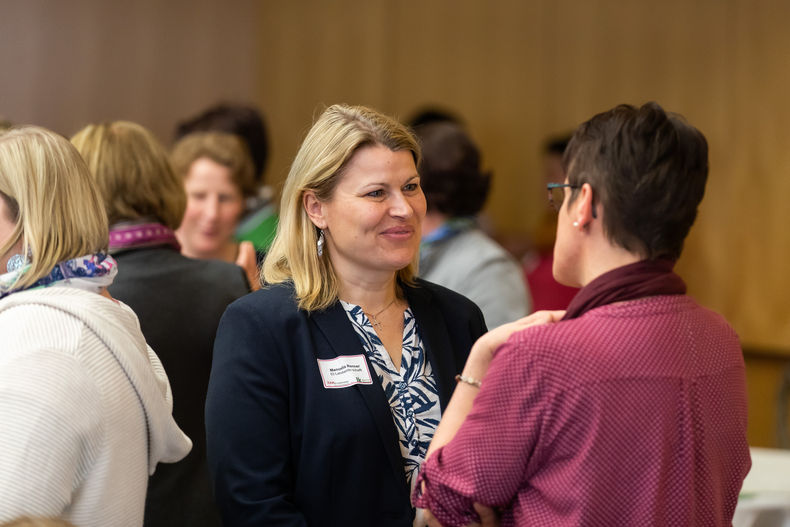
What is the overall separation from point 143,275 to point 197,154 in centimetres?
105

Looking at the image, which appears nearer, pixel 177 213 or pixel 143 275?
pixel 143 275

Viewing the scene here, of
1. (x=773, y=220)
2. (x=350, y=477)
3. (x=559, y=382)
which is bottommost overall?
(x=773, y=220)

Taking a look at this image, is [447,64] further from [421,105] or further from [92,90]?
[92,90]

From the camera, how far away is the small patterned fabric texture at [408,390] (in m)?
1.88

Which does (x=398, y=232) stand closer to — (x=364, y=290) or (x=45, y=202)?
(x=364, y=290)

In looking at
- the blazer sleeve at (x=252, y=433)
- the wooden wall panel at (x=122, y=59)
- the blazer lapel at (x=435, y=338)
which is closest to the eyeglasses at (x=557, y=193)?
the blazer lapel at (x=435, y=338)


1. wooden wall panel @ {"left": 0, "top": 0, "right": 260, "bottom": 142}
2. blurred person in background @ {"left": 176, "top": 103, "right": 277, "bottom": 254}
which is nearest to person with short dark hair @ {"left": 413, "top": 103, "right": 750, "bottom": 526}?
blurred person in background @ {"left": 176, "top": 103, "right": 277, "bottom": 254}

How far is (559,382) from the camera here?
4.70 ft

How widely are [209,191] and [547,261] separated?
222 centimetres

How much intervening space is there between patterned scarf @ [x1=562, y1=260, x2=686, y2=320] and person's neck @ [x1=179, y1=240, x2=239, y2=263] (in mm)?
1997

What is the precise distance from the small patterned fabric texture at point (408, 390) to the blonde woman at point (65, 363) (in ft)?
1.48

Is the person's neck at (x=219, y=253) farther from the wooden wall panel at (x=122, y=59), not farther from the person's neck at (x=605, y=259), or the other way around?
the wooden wall panel at (x=122, y=59)

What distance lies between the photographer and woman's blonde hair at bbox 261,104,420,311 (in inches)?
75.9

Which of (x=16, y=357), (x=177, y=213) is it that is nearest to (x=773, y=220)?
(x=177, y=213)
